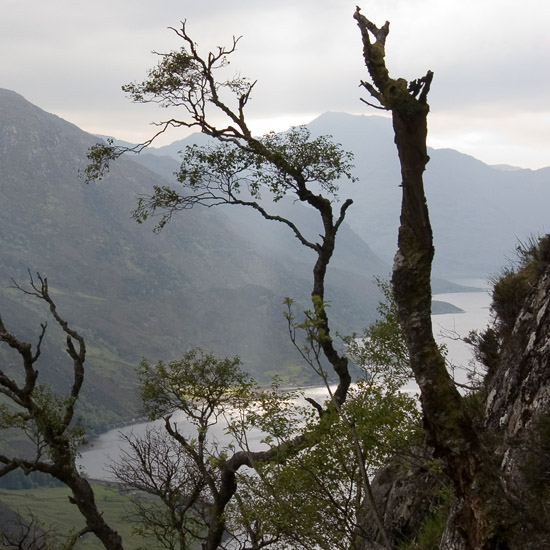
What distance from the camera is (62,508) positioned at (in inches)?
5738

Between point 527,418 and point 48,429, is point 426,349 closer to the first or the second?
point 527,418

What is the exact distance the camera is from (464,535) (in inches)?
358

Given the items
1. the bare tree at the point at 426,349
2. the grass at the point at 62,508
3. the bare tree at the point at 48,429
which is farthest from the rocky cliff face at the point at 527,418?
the grass at the point at 62,508

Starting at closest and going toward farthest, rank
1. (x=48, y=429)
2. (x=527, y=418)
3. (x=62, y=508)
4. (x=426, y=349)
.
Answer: (x=426, y=349), (x=527, y=418), (x=48, y=429), (x=62, y=508)

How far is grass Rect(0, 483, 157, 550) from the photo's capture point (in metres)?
128

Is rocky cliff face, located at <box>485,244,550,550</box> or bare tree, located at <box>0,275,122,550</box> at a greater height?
rocky cliff face, located at <box>485,244,550,550</box>

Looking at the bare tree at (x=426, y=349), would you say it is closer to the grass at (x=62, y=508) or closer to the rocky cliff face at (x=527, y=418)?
the rocky cliff face at (x=527, y=418)

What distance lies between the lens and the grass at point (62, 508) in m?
128

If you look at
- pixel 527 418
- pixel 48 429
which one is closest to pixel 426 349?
pixel 527 418

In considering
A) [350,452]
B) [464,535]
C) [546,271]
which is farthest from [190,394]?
[464,535]

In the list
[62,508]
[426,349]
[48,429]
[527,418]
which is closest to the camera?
[426,349]

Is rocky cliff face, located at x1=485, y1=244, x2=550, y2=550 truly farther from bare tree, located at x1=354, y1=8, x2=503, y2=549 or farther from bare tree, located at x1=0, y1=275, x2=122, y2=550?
bare tree, located at x1=0, y1=275, x2=122, y2=550

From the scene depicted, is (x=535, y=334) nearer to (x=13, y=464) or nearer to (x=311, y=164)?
(x=311, y=164)

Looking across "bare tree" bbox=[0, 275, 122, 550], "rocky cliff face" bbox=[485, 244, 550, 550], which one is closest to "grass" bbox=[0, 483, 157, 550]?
"bare tree" bbox=[0, 275, 122, 550]
